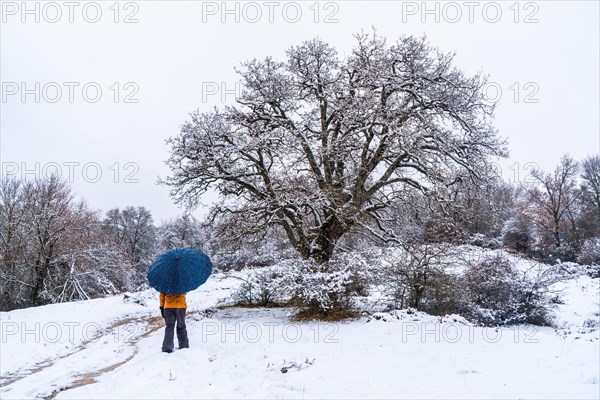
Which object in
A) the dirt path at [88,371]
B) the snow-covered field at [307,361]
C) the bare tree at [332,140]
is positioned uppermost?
the bare tree at [332,140]

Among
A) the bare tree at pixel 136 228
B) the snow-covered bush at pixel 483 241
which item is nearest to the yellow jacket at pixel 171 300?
the snow-covered bush at pixel 483 241

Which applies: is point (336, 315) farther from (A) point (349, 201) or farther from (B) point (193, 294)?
(B) point (193, 294)

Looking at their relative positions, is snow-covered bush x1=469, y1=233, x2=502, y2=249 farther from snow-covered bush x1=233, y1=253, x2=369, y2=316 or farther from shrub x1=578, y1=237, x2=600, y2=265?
snow-covered bush x1=233, y1=253, x2=369, y2=316

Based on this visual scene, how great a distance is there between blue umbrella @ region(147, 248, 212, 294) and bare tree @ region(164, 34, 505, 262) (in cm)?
431

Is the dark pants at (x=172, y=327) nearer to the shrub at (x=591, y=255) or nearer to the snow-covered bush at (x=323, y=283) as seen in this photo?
the snow-covered bush at (x=323, y=283)

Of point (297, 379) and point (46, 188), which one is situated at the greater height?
point (46, 188)

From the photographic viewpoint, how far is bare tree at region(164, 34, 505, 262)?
12445mm

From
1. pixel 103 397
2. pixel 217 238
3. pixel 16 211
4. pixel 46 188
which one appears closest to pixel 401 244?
pixel 217 238

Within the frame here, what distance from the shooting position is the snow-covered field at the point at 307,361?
546cm

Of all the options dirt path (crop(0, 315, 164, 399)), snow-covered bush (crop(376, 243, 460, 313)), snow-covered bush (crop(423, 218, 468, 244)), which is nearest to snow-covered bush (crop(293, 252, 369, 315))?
snow-covered bush (crop(376, 243, 460, 313))

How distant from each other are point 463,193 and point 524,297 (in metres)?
4.06

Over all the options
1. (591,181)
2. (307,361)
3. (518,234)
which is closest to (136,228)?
(518,234)

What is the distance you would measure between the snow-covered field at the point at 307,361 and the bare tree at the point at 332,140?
3676 millimetres

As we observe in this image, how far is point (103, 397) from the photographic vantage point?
5680 mm
